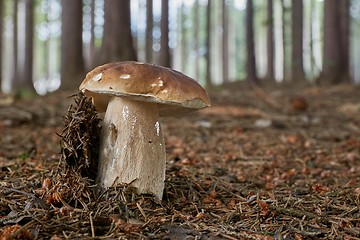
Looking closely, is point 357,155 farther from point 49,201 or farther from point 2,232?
point 2,232

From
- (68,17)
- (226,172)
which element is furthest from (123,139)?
(68,17)

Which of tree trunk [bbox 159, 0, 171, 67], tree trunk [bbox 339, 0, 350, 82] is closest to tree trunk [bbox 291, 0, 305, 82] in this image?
tree trunk [bbox 339, 0, 350, 82]

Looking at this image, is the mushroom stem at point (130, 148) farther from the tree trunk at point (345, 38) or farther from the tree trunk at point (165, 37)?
the tree trunk at point (165, 37)

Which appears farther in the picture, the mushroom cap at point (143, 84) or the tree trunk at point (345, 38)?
the tree trunk at point (345, 38)

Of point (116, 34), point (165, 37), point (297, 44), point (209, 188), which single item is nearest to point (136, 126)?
point (209, 188)

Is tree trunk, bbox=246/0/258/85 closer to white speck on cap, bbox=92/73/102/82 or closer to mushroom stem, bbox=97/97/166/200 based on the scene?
mushroom stem, bbox=97/97/166/200

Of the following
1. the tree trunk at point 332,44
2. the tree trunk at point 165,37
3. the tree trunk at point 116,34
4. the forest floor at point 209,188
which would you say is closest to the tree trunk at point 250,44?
the tree trunk at point 332,44

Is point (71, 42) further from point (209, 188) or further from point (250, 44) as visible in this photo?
point (209, 188)
